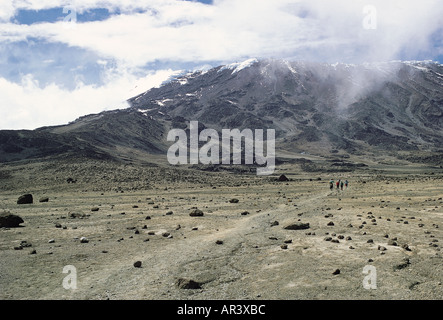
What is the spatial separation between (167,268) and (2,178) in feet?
192

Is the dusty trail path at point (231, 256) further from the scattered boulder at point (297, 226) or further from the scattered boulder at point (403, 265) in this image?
the scattered boulder at point (297, 226)

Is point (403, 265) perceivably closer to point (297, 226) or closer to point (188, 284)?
point (188, 284)

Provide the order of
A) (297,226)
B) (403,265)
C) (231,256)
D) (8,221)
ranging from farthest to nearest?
(8,221) < (297,226) < (231,256) < (403,265)

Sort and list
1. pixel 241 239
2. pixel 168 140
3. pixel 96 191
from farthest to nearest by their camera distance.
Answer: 1. pixel 168 140
2. pixel 96 191
3. pixel 241 239

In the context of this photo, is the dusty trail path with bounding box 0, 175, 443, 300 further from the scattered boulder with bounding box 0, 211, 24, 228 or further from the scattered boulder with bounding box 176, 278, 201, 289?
the scattered boulder with bounding box 0, 211, 24, 228

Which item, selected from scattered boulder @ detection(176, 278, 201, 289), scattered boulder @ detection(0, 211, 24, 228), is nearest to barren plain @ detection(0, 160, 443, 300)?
scattered boulder @ detection(176, 278, 201, 289)

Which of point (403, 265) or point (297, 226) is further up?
point (403, 265)

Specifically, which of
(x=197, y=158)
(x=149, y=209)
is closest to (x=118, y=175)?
(x=149, y=209)

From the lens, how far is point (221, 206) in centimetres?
3725

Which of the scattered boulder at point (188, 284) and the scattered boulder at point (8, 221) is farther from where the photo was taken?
the scattered boulder at point (8, 221)

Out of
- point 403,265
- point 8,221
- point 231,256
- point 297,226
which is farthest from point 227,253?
point 8,221

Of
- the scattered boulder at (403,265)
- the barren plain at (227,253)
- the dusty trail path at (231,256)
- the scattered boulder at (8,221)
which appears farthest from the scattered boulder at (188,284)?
the scattered boulder at (8,221)

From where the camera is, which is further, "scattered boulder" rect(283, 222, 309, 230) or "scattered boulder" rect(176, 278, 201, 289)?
"scattered boulder" rect(283, 222, 309, 230)
